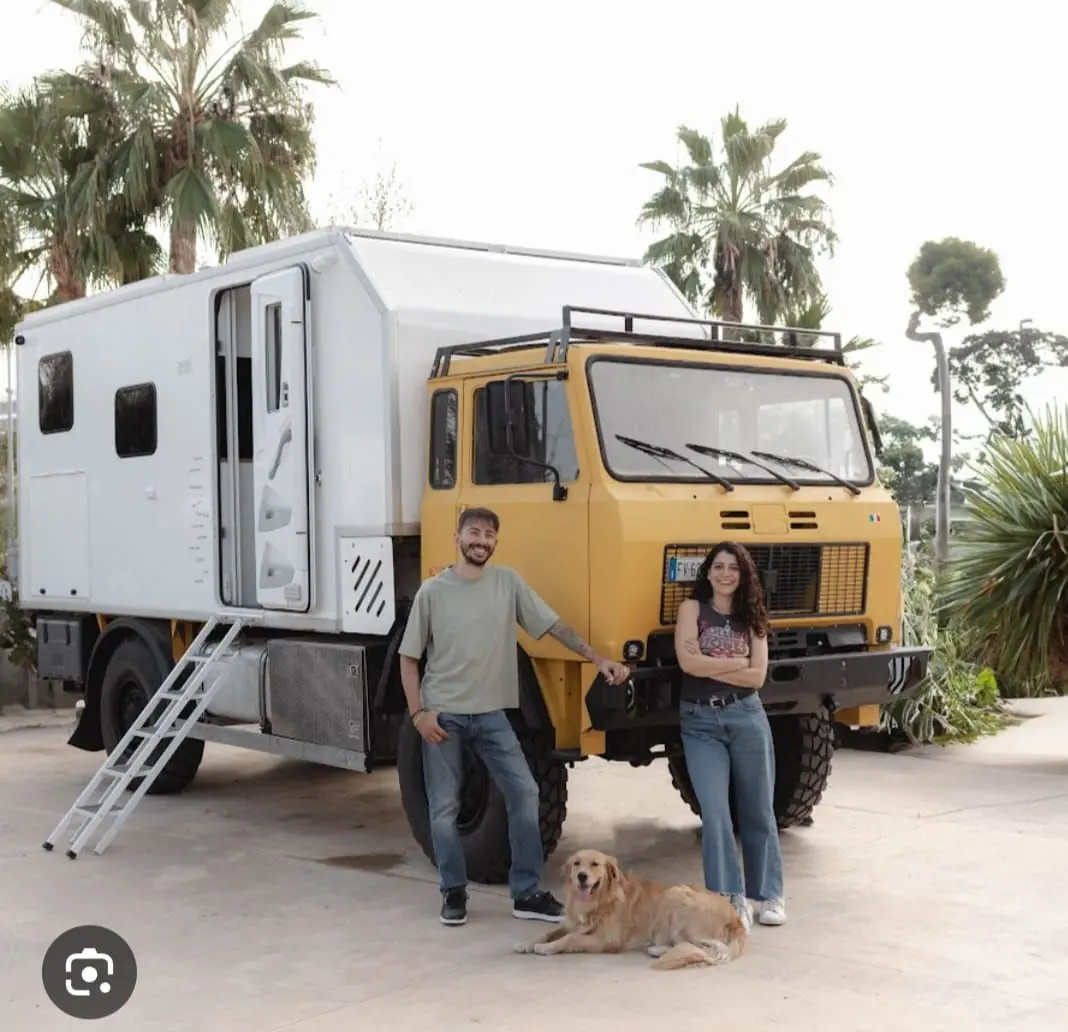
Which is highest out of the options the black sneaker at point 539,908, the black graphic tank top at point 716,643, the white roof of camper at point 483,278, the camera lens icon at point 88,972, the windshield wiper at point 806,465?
the white roof of camper at point 483,278

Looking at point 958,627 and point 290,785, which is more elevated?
point 958,627

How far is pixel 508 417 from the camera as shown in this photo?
736 cm

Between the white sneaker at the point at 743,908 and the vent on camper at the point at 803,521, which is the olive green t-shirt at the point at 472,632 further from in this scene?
the vent on camper at the point at 803,521

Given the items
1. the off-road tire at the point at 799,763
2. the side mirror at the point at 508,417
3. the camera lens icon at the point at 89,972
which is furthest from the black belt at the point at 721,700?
the camera lens icon at the point at 89,972

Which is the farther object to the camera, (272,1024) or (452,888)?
(452,888)

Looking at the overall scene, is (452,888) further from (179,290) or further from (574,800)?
(179,290)

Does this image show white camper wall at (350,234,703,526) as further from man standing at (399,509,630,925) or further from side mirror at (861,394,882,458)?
side mirror at (861,394,882,458)

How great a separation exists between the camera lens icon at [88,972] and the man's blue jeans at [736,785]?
2487 millimetres

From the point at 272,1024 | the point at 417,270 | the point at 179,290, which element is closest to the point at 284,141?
the point at 179,290

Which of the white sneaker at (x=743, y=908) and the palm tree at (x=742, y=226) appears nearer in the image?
the white sneaker at (x=743, y=908)

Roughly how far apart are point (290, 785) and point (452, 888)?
4086 millimetres

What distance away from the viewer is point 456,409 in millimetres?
7754

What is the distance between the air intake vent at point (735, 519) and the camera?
24.1 feet

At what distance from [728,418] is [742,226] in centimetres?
1713
